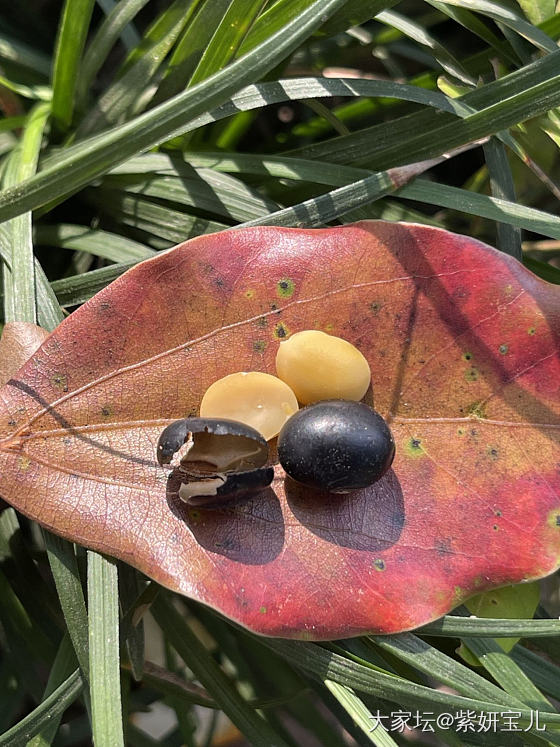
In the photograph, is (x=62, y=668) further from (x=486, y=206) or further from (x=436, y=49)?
(x=436, y=49)

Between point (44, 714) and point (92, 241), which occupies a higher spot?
point (92, 241)

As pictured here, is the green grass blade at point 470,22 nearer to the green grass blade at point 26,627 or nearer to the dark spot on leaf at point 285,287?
the dark spot on leaf at point 285,287

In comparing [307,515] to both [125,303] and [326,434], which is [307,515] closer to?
[326,434]

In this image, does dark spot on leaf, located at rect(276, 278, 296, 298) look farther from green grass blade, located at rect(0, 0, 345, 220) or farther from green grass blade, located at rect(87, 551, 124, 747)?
green grass blade, located at rect(87, 551, 124, 747)

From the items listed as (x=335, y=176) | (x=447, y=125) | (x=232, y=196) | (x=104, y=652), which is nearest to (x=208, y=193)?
(x=232, y=196)

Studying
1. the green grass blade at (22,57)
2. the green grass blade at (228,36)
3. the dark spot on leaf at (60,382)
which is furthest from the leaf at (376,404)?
the green grass blade at (22,57)

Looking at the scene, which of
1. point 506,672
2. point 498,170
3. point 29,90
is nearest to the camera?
point 506,672
